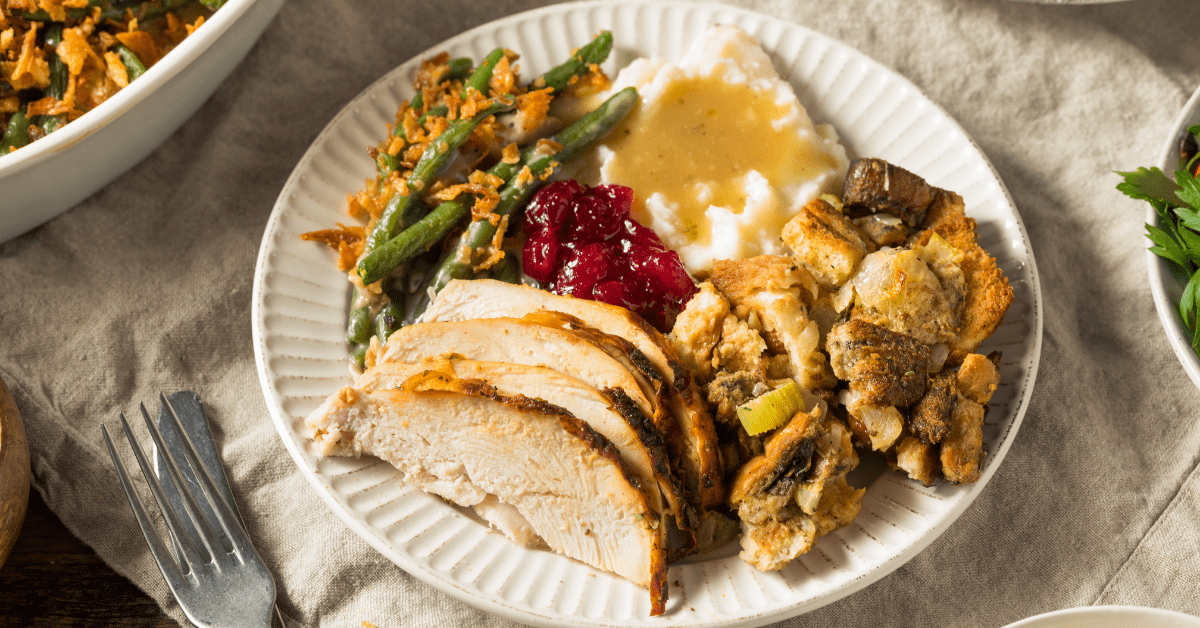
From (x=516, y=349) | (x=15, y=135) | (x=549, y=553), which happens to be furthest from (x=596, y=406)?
(x=15, y=135)

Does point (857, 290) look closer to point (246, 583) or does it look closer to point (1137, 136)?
point (1137, 136)

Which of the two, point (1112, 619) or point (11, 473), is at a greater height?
point (1112, 619)

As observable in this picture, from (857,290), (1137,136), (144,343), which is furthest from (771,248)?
(144,343)

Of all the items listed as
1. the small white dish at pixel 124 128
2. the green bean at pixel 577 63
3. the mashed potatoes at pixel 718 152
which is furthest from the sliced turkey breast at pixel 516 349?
the small white dish at pixel 124 128

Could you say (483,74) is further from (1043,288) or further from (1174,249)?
(1174,249)

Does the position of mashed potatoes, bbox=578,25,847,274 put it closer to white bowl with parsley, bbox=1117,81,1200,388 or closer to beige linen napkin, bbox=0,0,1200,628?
beige linen napkin, bbox=0,0,1200,628
